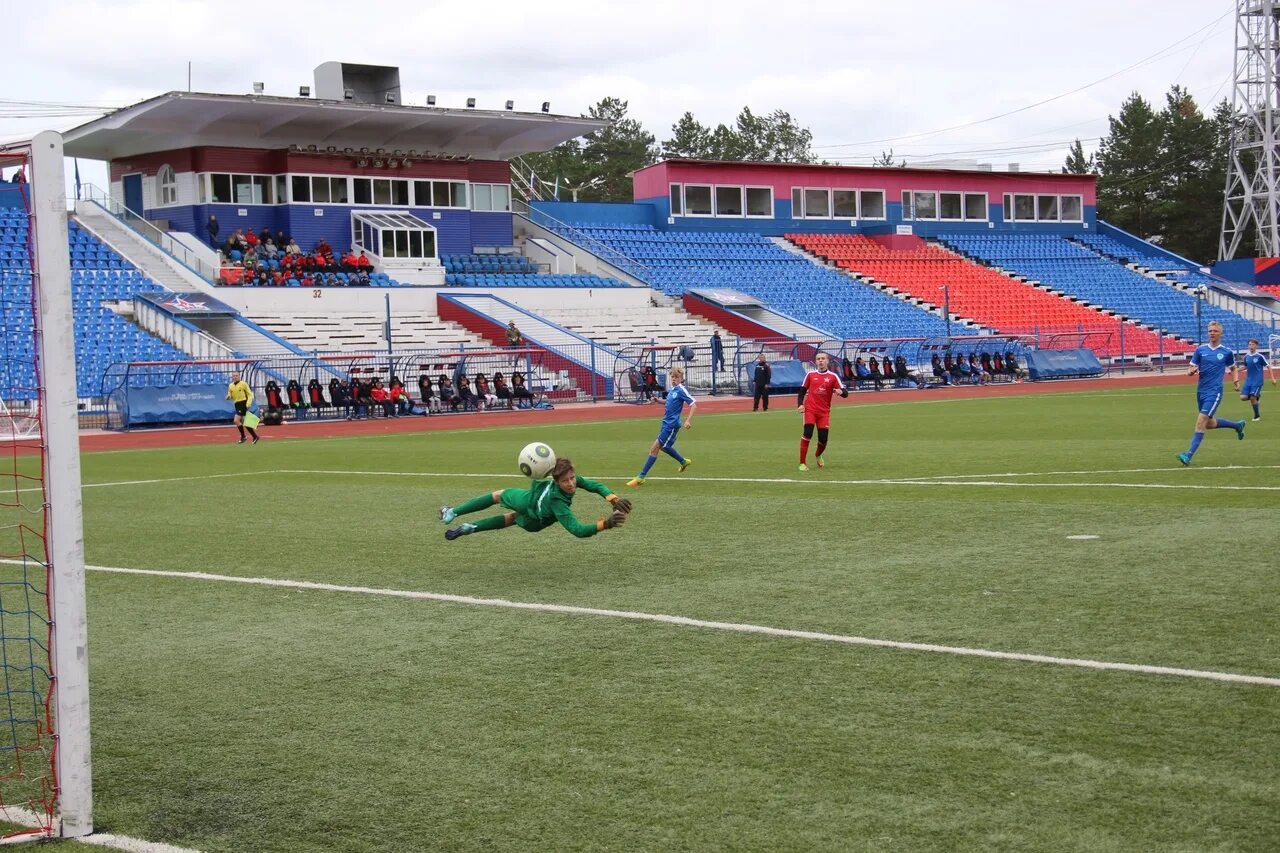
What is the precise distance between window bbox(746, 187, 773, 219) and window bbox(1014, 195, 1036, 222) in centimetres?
1540

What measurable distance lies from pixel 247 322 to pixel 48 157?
131 ft

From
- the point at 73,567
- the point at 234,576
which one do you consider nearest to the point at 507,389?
the point at 234,576

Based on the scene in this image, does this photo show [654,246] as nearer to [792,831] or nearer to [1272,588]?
[1272,588]

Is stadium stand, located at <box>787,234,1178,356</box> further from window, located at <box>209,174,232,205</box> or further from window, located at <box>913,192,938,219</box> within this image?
window, located at <box>209,174,232,205</box>

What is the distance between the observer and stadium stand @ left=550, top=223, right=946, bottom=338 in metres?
54.7

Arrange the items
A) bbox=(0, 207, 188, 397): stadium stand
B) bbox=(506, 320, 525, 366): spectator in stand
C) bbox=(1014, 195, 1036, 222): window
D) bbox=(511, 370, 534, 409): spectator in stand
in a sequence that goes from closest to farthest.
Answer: bbox=(0, 207, 188, 397): stadium stand
bbox=(511, 370, 534, 409): spectator in stand
bbox=(506, 320, 525, 366): spectator in stand
bbox=(1014, 195, 1036, 222): window

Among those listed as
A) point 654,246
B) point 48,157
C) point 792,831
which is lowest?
point 792,831

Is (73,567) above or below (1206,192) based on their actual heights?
below

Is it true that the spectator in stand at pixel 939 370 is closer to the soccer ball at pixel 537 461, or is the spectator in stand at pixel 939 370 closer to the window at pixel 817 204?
the window at pixel 817 204

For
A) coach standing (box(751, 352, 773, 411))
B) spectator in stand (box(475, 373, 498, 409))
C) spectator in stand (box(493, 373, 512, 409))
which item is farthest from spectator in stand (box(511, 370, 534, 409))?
coach standing (box(751, 352, 773, 411))

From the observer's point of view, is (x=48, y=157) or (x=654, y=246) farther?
(x=654, y=246)

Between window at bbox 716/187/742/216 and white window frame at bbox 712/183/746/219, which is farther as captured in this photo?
window at bbox 716/187/742/216

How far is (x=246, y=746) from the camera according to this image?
248 inches

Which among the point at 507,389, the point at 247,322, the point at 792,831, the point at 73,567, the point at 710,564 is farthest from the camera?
the point at 247,322
